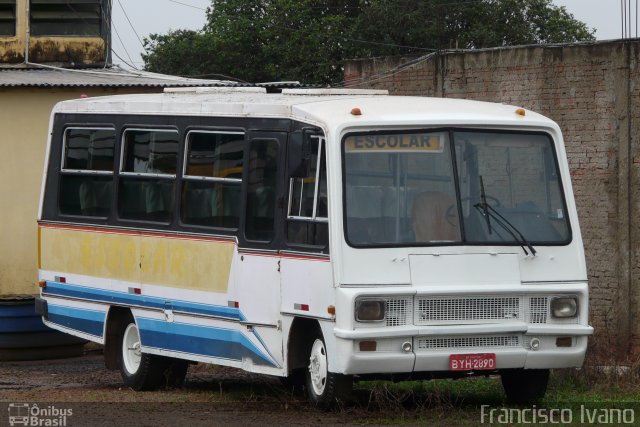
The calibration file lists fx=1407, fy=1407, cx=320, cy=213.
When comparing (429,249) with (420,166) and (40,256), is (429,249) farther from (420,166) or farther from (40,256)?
→ (40,256)

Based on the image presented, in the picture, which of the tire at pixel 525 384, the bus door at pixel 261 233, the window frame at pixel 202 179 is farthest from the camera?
the window frame at pixel 202 179

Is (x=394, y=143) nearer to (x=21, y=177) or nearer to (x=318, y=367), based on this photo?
(x=318, y=367)

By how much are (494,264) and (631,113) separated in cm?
593

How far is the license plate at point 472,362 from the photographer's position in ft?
35.1

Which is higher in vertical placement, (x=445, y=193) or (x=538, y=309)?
(x=445, y=193)

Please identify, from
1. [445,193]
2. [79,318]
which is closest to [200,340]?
[79,318]

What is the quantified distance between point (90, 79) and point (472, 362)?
1103 centimetres

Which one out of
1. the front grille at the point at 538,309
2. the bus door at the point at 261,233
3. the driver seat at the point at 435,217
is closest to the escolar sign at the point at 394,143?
the driver seat at the point at 435,217

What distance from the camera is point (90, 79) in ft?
66.7

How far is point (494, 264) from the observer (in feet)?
35.8

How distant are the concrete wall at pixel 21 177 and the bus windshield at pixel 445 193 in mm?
9180

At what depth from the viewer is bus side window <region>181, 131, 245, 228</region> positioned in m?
12.4

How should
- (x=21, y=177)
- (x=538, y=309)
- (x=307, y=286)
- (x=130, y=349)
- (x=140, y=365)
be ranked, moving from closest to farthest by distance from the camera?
1. (x=538, y=309)
2. (x=307, y=286)
3. (x=140, y=365)
4. (x=130, y=349)
5. (x=21, y=177)

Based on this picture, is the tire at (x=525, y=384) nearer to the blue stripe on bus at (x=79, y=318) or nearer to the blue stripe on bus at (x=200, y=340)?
the blue stripe on bus at (x=200, y=340)
